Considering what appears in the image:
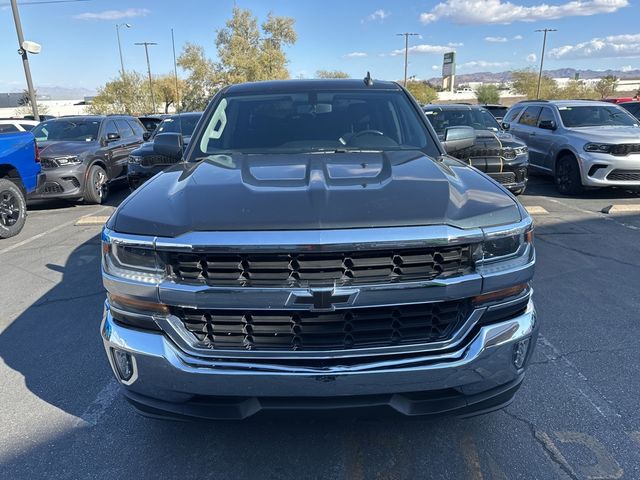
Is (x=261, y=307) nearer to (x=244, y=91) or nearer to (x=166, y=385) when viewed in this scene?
(x=166, y=385)

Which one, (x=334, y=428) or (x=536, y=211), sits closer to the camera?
(x=334, y=428)

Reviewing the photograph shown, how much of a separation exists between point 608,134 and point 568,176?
1000 mm

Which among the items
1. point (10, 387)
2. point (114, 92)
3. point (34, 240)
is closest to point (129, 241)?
point (10, 387)

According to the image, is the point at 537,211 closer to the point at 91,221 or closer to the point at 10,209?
the point at 91,221

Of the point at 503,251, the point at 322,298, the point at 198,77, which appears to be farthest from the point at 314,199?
the point at 198,77

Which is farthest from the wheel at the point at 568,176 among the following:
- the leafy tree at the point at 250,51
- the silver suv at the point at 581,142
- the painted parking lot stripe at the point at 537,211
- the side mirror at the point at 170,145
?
the leafy tree at the point at 250,51

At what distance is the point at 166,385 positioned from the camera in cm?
209

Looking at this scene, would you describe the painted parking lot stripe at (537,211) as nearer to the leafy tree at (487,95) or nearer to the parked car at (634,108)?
the parked car at (634,108)

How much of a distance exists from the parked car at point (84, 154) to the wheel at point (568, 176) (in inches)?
361

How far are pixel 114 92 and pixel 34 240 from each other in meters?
49.6

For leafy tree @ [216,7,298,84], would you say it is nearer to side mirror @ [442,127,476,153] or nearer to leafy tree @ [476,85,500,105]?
leafy tree @ [476,85,500,105]

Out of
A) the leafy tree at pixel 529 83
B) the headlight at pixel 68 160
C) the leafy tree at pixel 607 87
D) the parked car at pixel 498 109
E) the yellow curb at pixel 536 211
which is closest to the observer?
the yellow curb at pixel 536 211

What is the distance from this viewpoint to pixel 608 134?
29.8ft

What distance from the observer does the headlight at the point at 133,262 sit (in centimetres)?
210
